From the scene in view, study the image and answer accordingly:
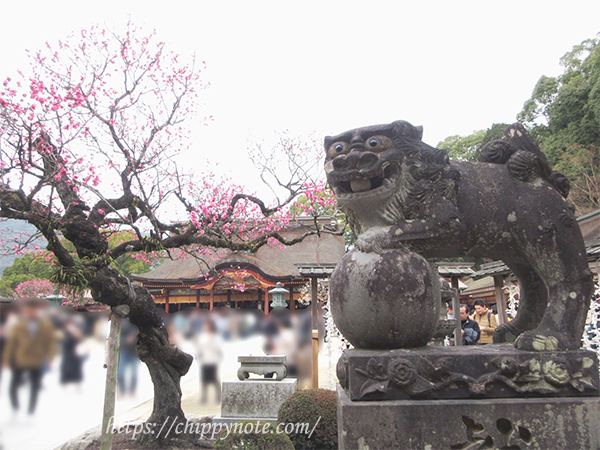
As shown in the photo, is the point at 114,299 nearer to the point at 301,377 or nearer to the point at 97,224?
the point at 97,224

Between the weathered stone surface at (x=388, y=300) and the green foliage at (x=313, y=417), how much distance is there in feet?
10.5

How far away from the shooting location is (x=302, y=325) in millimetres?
10438

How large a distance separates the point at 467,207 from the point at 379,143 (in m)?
0.60

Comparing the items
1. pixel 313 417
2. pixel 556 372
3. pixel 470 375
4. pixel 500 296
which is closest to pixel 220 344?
pixel 313 417

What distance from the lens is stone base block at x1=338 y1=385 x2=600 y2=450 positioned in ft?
6.07

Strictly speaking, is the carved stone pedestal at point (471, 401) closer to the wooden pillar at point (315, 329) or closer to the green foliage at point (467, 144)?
the wooden pillar at point (315, 329)

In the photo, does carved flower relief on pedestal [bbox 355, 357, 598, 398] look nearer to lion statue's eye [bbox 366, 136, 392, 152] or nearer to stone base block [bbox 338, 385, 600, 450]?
stone base block [bbox 338, 385, 600, 450]

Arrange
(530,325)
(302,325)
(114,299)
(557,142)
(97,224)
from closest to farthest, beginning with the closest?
1. (530,325)
2. (114,299)
3. (97,224)
4. (302,325)
5. (557,142)

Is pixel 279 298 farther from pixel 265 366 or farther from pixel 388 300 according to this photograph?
pixel 388 300

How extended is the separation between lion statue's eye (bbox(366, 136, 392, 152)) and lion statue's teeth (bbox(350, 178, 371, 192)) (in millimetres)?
186

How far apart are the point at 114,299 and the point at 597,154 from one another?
20573mm

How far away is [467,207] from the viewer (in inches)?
88.1

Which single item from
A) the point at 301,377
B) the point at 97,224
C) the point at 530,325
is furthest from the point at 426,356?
the point at 301,377

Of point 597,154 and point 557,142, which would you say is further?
point 557,142
